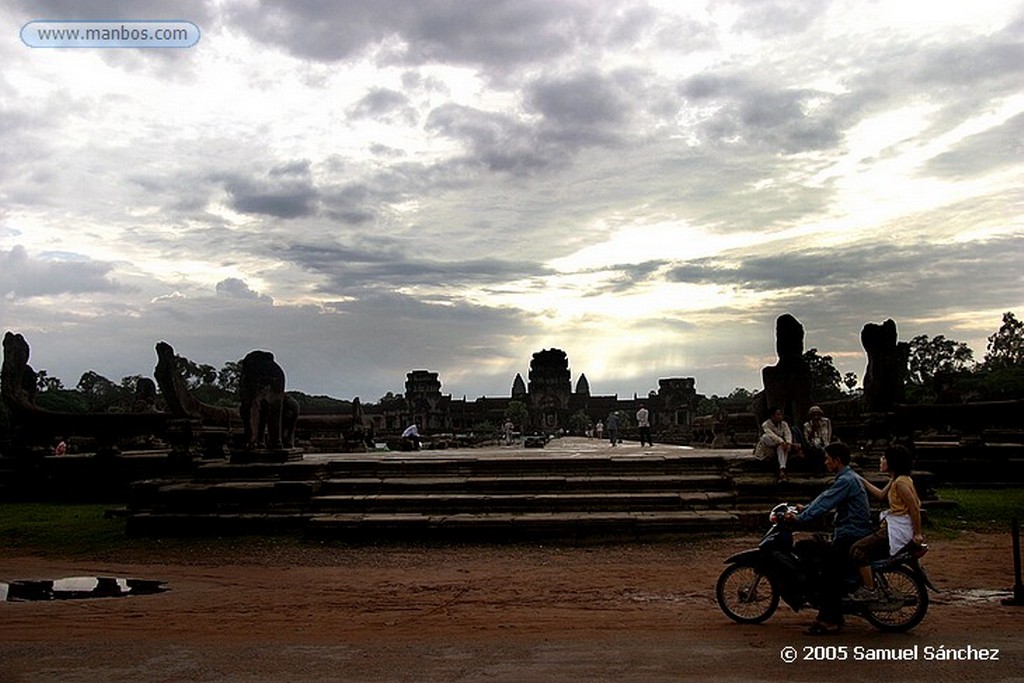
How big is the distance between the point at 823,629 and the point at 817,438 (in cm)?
667

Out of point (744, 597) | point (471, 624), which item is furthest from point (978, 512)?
point (471, 624)

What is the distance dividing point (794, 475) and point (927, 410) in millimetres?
6226

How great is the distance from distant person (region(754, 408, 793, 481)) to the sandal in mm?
5953

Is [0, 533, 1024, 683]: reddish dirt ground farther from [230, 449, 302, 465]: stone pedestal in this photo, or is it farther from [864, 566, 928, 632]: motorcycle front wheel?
[230, 449, 302, 465]: stone pedestal

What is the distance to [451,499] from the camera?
12219 millimetres

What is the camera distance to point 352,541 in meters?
11.6

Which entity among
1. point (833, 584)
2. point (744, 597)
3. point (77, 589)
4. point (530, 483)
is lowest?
point (77, 589)

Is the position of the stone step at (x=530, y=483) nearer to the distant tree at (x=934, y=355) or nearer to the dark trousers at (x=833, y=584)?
the dark trousers at (x=833, y=584)

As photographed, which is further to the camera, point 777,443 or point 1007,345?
point 1007,345

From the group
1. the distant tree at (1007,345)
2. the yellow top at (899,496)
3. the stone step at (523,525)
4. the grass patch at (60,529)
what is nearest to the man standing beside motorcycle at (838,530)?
the yellow top at (899,496)

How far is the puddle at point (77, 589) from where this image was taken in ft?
28.8

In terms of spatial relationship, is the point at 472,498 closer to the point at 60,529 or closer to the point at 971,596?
the point at 971,596

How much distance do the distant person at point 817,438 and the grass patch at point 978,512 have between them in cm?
159

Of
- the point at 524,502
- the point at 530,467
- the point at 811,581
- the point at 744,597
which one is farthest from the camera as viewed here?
the point at 530,467
